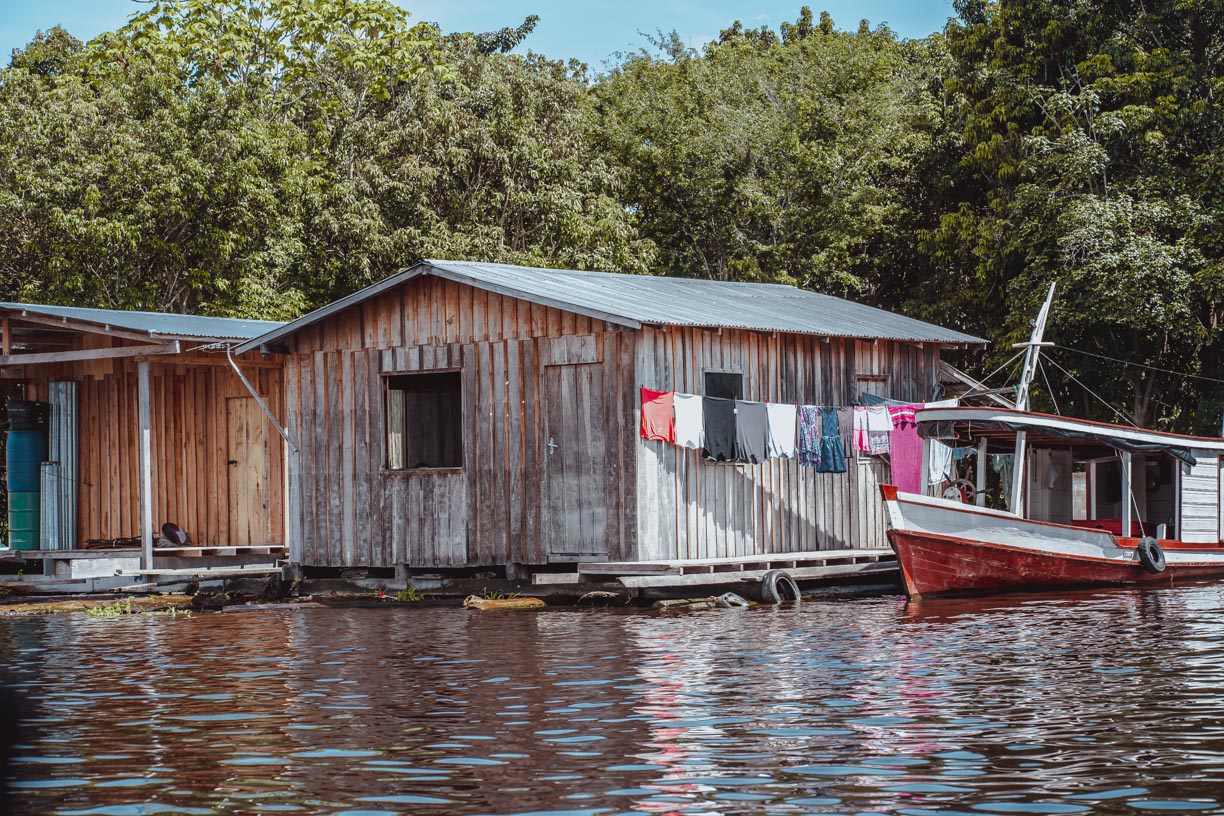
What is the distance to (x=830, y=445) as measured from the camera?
884 inches

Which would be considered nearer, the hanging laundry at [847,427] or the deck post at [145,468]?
the deck post at [145,468]

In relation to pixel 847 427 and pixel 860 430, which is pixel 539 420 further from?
pixel 860 430

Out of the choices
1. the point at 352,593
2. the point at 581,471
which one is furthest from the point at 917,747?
the point at 352,593

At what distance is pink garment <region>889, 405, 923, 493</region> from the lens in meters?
23.0

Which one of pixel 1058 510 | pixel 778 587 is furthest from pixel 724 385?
pixel 1058 510

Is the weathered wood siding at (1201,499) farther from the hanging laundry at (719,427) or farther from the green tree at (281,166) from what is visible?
the green tree at (281,166)

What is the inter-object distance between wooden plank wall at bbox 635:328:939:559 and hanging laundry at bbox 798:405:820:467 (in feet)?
0.95

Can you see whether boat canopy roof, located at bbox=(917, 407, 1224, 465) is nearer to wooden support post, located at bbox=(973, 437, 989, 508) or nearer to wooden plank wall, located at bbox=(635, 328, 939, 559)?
wooden support post, located at bbox=(973, 437, 989, 508)

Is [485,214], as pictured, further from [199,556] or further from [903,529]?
[903,529]

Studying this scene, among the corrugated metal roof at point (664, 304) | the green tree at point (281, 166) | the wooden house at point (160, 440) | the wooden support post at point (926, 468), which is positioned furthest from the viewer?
the green tree at point (281, 166)

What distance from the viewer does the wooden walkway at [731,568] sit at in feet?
63.8

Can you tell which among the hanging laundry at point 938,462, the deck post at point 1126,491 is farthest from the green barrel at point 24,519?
the deck post at point 1126,491

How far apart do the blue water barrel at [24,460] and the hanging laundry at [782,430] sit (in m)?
12.8

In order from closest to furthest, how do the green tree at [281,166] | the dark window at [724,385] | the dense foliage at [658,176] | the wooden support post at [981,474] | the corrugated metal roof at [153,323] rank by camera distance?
the dark window at [724,385]
the corrugated metal roof at [153,323]
the wooden support post at [981,474]
the dense foliage at [658,176]
the green tree at [281,166]
